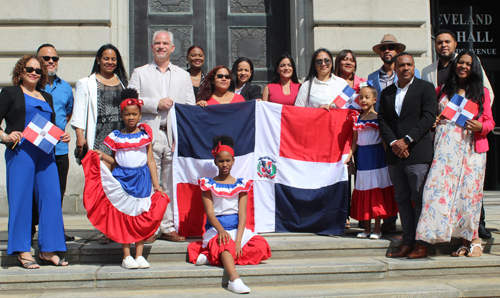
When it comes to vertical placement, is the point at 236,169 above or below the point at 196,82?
below

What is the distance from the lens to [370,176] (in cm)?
500

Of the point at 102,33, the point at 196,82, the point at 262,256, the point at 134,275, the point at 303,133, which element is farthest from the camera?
the point at 102,33

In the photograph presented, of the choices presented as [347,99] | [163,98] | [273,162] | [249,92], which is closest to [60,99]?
[163,98]

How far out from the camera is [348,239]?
489cm

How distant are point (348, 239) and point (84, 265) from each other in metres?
2.77

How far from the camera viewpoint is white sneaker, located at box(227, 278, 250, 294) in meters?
3.81

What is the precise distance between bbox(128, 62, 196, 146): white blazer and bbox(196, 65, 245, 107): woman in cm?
22

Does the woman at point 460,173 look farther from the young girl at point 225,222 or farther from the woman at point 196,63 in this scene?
the woman at point 196,63

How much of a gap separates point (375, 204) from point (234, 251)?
1.73m

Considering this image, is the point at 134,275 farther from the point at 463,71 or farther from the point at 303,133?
the point at 463,71

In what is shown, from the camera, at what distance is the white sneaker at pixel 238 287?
12.5 ft

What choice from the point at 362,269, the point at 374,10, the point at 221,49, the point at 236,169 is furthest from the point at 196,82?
the point at 374,10

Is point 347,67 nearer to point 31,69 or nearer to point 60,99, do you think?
point 60,99

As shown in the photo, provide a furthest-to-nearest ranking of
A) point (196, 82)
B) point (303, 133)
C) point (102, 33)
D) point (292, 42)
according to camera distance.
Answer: point (292, 42), point (102, 33), point (196, 82), point (303, 133)
